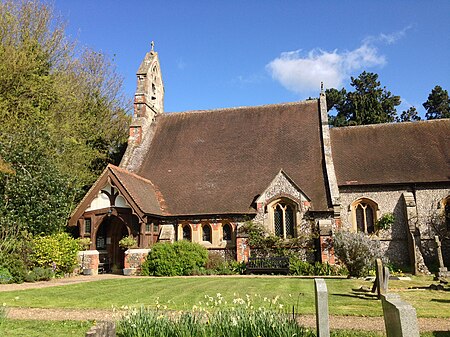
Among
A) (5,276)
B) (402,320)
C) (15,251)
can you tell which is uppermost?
(15,251)

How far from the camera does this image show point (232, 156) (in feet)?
82.9

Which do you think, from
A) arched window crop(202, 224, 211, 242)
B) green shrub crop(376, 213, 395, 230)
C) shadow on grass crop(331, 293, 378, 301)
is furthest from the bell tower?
shadow on grass crop(331, 293, 378, 301)

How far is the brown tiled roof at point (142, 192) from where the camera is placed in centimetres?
2031

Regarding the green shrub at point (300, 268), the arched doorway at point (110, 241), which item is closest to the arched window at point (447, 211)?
the green shrub at point (300, 268)

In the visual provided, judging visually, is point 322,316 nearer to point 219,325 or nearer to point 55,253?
point 219,325

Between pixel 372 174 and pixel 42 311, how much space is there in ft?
61.2

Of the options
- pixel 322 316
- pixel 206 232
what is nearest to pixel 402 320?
pixel 322 316

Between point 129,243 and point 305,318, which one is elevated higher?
point 129,243

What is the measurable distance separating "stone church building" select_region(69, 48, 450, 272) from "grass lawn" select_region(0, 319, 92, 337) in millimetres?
11153

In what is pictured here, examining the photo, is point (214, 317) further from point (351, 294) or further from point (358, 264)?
point (358, 264)

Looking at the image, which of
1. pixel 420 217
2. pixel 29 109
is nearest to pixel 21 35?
pixel 29 109

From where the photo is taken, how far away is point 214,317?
6.41m

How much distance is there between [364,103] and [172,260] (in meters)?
37.2

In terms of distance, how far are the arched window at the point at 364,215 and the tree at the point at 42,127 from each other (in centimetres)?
1583
